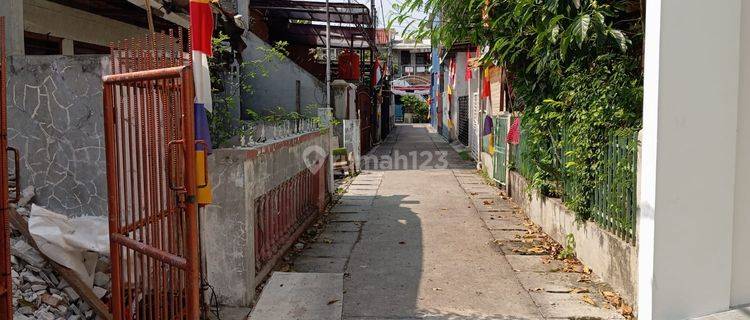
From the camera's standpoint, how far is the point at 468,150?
19484 millimetres

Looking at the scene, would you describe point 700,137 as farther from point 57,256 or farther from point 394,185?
point 394,185

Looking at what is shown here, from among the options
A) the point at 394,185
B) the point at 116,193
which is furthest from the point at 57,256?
the point at 394,185

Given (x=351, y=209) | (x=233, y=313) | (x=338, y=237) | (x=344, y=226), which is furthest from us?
(x=351, y=209)

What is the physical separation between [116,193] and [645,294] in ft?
12.9

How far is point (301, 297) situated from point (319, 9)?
12077 mm

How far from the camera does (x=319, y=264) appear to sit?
643 centimetres

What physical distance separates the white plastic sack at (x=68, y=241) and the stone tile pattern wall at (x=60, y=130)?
0.85m

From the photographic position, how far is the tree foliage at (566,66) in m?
5.61

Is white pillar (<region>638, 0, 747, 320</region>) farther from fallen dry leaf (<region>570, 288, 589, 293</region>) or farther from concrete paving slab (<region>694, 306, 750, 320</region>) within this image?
fallen dry leaf (<region>570, 288, 589, 293</region>)

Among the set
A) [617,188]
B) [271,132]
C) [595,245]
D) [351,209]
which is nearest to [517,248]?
[595,245]

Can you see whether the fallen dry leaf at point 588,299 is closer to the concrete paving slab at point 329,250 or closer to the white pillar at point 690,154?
the white pillar at point 690,154

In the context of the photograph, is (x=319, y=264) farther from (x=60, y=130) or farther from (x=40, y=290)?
(x=60, y=130)

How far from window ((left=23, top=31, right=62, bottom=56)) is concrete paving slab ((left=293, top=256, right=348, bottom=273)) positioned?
4.83m

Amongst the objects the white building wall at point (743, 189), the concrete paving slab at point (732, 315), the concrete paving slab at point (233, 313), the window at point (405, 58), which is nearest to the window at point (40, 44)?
the concrete paving slab at point (233, 313)
